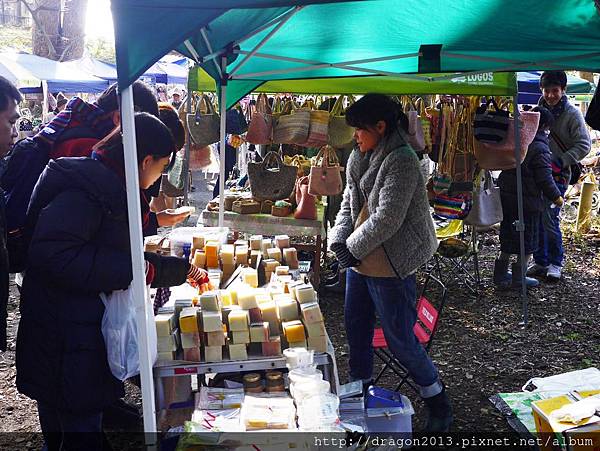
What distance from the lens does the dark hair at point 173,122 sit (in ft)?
8.96

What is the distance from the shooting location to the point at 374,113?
2848 mm

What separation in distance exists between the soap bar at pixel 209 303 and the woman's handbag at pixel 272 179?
2.76m

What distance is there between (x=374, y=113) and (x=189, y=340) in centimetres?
137

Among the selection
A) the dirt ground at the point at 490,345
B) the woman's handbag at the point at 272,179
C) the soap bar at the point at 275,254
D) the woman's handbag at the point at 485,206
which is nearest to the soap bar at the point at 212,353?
the soap bar at the point at 275,254

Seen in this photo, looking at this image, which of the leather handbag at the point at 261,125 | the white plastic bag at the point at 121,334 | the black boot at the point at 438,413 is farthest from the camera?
the leather handbag at the point at 261,125

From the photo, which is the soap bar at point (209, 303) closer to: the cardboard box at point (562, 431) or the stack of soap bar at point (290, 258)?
the stack of soap bar at point (290, 258)

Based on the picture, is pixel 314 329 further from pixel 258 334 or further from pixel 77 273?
pixel 77 273

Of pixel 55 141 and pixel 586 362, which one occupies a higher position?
pixel 55 141

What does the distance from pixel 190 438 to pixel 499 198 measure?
13.8 ft

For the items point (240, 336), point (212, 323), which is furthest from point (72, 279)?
point (240, 336)

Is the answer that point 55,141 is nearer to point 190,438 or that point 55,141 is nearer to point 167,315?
point 167,315

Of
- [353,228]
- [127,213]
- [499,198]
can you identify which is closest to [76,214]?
[127,213]

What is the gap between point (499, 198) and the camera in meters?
5.46

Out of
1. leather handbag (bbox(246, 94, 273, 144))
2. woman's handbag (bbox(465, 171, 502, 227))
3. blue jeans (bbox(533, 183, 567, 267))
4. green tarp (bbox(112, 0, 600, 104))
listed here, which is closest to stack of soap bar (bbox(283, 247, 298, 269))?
green tarp (bbox(112, 0, 600, 104))
